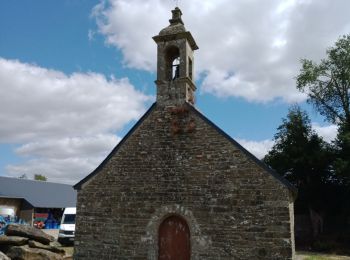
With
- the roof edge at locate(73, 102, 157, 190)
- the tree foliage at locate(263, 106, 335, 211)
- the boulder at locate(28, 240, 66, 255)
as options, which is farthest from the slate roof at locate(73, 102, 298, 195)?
the tree foliage at locate(263, 106, 335, 211)

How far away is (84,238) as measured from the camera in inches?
508

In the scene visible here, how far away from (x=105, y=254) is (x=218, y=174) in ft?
15.7

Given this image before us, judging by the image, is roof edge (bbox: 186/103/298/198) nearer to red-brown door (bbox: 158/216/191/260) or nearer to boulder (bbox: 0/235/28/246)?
red-brown door (bbox: 158/216/191/260)

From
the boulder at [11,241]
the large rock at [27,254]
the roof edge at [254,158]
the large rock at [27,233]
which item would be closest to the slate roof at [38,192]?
the large rock at [27,233]

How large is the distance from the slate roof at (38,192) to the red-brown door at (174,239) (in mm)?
24284

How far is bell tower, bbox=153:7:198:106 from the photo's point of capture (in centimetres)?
1348

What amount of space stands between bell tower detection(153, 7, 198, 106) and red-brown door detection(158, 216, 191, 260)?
4.23m

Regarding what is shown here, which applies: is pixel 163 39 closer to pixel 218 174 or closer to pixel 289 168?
pixel 218 174

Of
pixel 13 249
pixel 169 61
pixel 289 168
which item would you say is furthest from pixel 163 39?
pixel 289 168

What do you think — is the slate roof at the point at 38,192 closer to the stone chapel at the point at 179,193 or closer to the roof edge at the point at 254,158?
the stone chapel at the point at 179,193

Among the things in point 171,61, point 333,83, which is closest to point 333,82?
point 333,83

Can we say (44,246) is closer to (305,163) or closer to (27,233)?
(27,233)

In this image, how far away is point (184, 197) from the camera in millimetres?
12148

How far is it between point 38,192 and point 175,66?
27.7m
